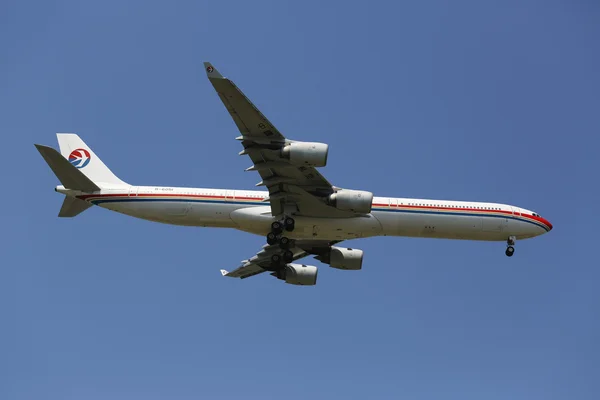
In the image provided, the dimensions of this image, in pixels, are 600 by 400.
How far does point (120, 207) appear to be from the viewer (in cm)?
4672

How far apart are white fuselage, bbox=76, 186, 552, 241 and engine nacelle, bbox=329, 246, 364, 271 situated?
396 centimetres

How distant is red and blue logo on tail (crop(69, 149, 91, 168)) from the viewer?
162ft

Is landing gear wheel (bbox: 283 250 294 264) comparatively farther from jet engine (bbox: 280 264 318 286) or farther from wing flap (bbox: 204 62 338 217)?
jet engine (bbox: 280 264 318 286)

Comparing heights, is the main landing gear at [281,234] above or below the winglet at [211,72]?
below

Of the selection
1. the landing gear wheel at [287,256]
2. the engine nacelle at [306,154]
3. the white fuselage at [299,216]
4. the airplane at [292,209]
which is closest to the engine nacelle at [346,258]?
the airplane at [292,209]

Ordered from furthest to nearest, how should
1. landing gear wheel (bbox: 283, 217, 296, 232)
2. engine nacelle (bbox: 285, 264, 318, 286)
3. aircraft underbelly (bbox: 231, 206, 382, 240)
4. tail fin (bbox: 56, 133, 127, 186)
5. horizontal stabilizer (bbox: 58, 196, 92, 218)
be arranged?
engine nacelle (bbox: 285, 264, 318, 286), tail fin (bbox: 56, 133, 127, 186), horizontal stabilizer (bbox: 58, 196, 92, 218), aircraft underbelly (bbox: 231, 206, 382, 240), landing gear wheel (bbox: 283, 217, 296, 232)

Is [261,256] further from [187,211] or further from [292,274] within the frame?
[187,211]

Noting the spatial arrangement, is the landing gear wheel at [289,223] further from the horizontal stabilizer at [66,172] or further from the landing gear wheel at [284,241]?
the horizontal stabilizer at [66,172]

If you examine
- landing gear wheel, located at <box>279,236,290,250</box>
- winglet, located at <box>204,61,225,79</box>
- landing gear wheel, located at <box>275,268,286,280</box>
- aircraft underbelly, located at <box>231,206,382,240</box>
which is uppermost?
winglet, located at <box>204,61,225,79</box>

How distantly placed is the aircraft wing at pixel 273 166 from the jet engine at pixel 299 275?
282 inches

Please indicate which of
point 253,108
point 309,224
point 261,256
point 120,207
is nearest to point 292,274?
point 261,256

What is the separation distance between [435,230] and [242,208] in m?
10.6

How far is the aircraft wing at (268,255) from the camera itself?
5134 cm

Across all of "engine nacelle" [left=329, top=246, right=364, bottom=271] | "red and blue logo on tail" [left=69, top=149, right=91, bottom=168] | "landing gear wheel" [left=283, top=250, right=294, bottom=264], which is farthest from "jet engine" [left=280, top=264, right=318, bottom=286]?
"red and blue logo on tail" [left=69, top=149, right=91, bottom=168]
